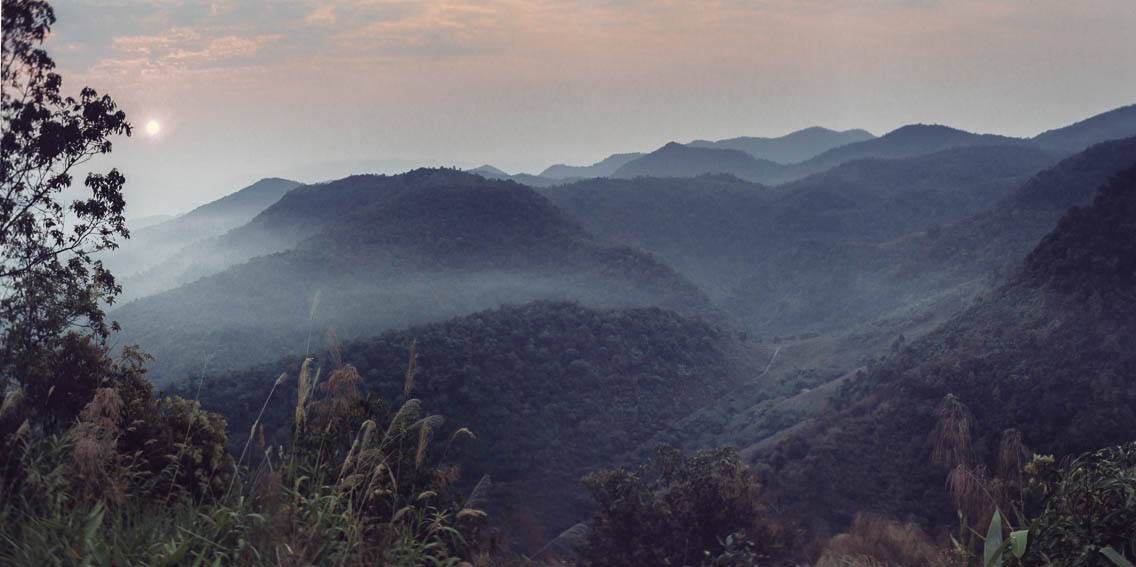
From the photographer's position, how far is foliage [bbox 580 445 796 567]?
12.0 meters

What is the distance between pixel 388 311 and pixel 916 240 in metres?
42.6

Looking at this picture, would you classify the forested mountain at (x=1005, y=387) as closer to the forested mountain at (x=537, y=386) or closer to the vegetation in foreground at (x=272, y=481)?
the vegetation in foreground at (x=272, y=481)

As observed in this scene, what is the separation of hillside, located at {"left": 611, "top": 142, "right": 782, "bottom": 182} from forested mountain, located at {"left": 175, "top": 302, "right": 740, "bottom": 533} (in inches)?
4096

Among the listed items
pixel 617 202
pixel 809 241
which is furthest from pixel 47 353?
pixel 617 202

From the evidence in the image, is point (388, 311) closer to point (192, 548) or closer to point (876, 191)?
point (192, 548)

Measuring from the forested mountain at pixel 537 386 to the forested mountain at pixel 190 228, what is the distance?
50.0 metres

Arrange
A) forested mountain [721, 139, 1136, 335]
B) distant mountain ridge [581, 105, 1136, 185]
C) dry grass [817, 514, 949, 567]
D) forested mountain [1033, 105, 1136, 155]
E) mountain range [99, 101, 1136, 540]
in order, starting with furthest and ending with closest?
distant mountain ridge [581, 105, 1136, 185]
forested mountain [1033, 105, 1136, 155]
forested mountain [721, 139, 1136, 335]
mountain range [99, 101, 1136, 540]
dry grass [817, 514, 949, 567]

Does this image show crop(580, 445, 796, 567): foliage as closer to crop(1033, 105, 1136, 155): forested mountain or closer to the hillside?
crop(1033, 105, 1136, 155): forested mountain

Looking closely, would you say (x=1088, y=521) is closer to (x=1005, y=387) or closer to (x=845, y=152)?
(x=1005, y=387)

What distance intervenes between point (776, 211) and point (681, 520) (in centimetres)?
7288

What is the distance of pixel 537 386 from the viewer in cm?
2891

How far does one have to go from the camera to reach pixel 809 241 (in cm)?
6738

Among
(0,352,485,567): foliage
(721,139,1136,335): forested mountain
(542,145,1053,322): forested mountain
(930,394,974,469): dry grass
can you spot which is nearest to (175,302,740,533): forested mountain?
(930,394,974,469): dry grass

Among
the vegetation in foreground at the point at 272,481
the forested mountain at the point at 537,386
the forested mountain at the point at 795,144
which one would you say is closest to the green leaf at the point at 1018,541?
the vegetation in foreground at the point at 272,481
